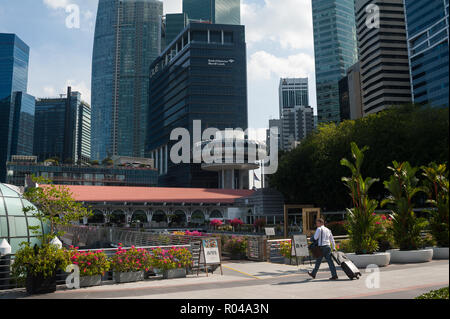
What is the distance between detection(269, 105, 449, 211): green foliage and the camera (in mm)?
37656

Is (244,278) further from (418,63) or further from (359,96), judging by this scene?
(359,96)

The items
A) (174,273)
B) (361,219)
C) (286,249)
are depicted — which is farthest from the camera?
(286,249)

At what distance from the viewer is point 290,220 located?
212 feet

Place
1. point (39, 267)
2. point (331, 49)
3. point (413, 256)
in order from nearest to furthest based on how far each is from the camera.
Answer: point (39, 267) → point (413, 256) → point (331, 49)

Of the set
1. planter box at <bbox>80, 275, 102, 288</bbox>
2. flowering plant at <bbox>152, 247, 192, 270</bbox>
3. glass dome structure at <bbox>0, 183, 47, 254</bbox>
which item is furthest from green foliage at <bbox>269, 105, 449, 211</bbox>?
glass dome structure at <bbox>0, 183, 47, 254</bbox>

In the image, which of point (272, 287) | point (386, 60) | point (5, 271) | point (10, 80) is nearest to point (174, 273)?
point (272, 287)

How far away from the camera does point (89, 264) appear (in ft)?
41.0

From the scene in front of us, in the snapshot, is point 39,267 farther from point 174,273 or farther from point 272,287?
point 272,287

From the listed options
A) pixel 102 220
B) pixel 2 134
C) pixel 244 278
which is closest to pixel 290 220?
pixel 102 220

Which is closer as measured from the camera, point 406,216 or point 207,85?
point 406,216

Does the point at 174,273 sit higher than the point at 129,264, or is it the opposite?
the point at 129,264

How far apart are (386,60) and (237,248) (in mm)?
127558

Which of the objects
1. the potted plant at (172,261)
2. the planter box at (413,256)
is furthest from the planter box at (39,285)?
the planter box at (413,256)

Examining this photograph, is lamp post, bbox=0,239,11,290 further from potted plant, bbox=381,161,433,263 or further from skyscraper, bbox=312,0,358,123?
skyscraper, bbox=312,0,358,123
